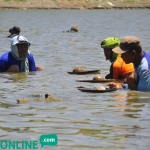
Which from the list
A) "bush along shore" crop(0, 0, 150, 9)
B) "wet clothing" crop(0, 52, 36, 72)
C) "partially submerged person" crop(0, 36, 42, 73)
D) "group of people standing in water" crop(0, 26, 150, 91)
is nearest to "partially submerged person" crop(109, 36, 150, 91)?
"group of people standing in water" crop(0, 26, 150, 91)

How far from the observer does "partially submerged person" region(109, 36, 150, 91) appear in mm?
10109

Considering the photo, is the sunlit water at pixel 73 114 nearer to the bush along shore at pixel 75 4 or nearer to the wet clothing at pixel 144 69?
the wet clothing at pixel 144 69

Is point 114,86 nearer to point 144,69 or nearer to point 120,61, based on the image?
point 120,61

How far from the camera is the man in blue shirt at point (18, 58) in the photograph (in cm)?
1429

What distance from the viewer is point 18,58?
1448 centimetres

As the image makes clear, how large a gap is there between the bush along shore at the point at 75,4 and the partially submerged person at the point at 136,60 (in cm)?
6339

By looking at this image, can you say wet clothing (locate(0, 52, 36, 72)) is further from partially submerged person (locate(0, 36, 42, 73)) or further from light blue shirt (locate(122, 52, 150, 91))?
light blue shirt (locate(122, 52, 150, 91))

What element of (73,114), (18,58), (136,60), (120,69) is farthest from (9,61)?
(73,114)

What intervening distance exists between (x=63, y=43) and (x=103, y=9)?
2146 inches

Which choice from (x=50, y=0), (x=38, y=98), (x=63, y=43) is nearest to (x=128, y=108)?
(x=38, y=98)

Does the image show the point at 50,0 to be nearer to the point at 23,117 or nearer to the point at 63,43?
the point at 63,43

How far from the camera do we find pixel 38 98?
11.0 metres

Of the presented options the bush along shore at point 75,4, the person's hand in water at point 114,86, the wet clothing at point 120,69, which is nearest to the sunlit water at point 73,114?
the person's hand in water at point 114,86

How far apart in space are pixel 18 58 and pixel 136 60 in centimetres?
462
